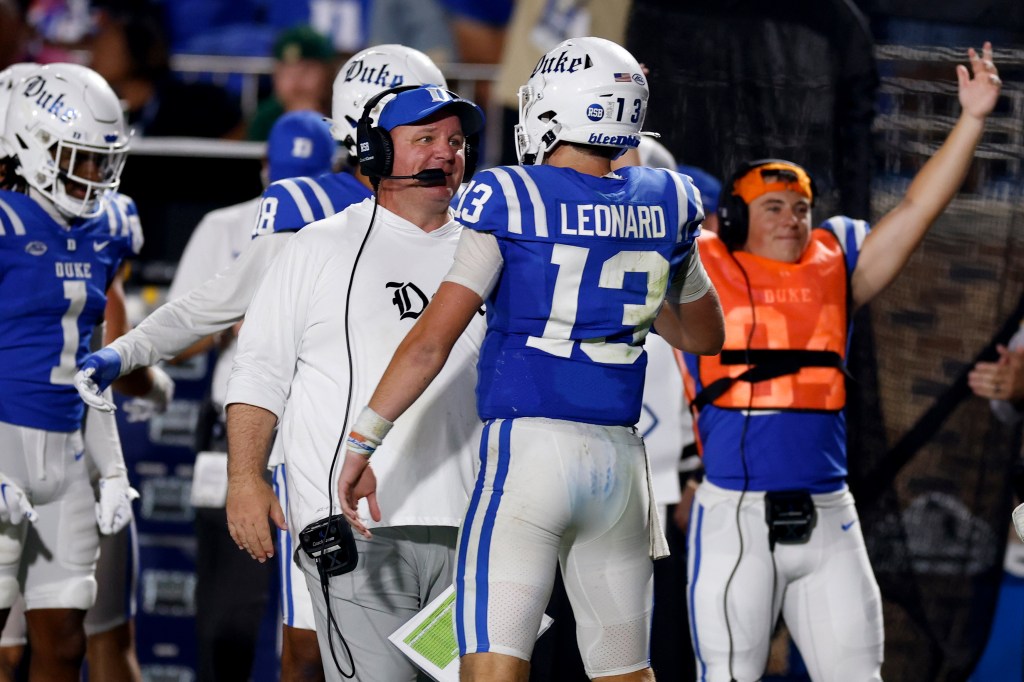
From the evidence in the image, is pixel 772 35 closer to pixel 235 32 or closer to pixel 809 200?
pixel 809 200

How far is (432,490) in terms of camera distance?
3381 millimetres

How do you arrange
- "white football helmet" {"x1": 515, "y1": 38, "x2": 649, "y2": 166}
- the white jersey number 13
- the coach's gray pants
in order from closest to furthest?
the white jersey number 13 → "white football helmet" {"x1": 515, "y1": 38, "x2": 649, "y2": 166} → the coach's gray pants

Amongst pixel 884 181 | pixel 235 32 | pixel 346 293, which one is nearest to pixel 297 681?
pixel 346 293

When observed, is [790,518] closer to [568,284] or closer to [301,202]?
[568,284]

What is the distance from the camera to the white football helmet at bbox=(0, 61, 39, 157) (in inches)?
169

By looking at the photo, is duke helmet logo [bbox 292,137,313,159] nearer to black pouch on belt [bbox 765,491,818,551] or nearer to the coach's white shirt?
the coach's white shirt

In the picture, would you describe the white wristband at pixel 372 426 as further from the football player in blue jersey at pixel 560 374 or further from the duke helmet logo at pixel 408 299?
the duke helmet logo at pixel 408 299

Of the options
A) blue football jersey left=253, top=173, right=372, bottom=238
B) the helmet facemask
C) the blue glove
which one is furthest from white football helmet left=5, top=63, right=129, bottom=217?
the blue glove

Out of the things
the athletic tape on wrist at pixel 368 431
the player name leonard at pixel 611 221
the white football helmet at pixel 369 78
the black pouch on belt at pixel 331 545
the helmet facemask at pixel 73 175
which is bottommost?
the black pouch on belt at pixel 331 545

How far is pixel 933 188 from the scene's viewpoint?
4102mm

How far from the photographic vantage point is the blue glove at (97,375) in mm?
3578

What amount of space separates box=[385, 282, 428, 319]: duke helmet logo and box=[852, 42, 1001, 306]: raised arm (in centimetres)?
145

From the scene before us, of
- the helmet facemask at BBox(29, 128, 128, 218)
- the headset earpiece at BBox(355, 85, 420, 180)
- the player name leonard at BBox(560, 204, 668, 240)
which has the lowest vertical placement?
the helmet facemask at BBox(29, 128, 128, 218)

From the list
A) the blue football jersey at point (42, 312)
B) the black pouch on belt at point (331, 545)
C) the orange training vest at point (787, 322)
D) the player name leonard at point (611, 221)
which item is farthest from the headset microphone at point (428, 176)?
the blue football jersey at point (42, 312)
